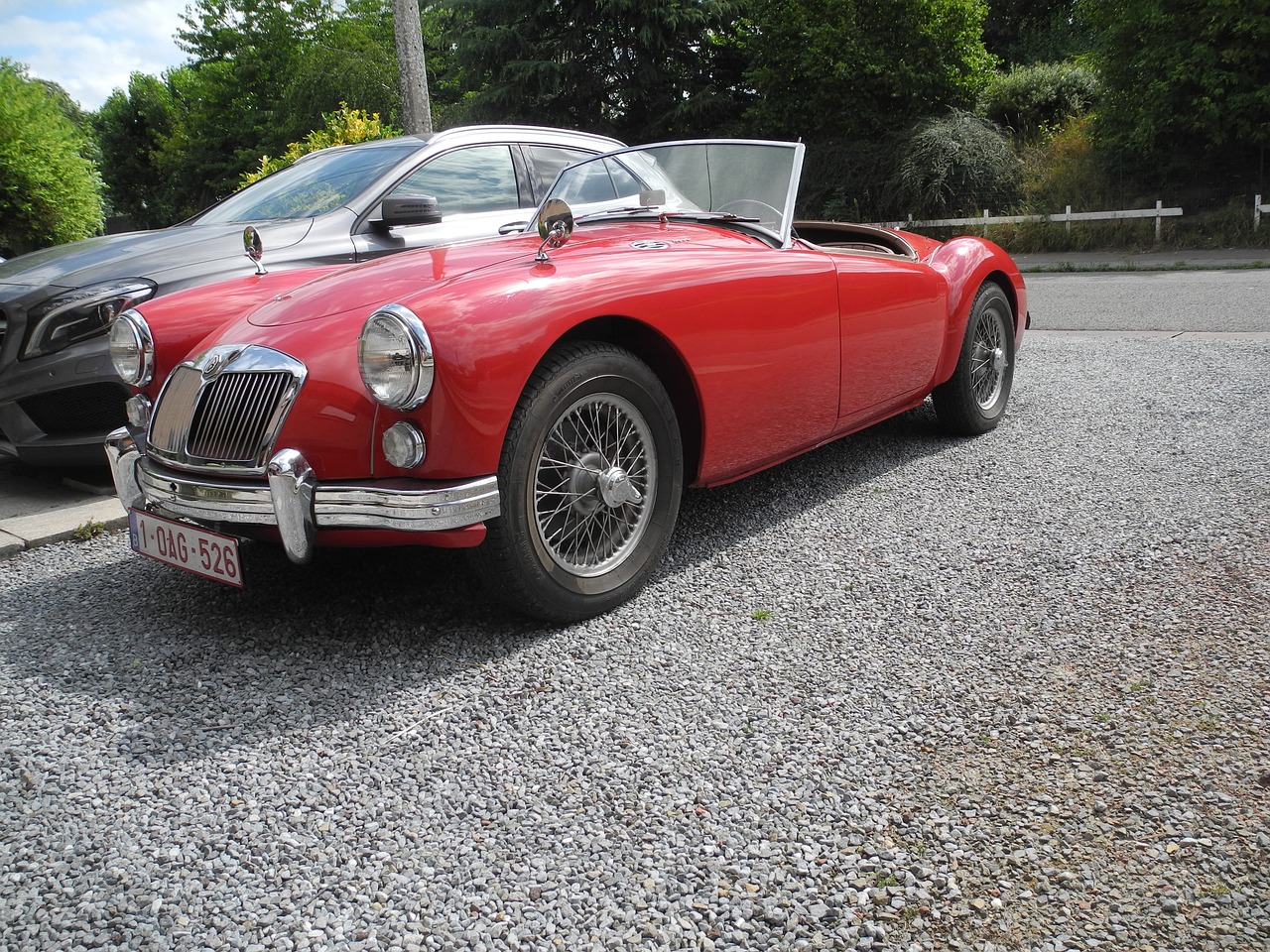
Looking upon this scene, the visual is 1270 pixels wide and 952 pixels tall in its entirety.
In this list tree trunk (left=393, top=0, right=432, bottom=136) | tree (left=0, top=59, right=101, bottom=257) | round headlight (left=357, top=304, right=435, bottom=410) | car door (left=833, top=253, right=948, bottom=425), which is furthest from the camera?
tree (left=0, top=59, right=101, bottom=257)

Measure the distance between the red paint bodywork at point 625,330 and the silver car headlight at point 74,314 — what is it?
1107 millimetres

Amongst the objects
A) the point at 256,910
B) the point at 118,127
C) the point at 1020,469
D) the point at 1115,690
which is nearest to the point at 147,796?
the point at 256,910

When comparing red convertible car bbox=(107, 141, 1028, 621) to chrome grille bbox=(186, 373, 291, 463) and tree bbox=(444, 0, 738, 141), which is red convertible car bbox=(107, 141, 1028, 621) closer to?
chrome grille bbox=(186, 373, 291, 463)

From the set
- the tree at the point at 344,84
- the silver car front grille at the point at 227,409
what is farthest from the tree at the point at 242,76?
the silver car front grille at the point at 227,409

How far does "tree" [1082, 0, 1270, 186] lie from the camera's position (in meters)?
16.9

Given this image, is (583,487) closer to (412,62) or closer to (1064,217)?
(412,62)

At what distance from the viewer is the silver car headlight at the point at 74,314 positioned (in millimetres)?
4395

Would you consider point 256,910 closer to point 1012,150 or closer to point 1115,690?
point 1115,690

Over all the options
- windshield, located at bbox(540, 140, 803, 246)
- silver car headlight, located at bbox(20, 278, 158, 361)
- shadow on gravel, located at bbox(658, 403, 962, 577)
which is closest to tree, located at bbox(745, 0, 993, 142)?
shadow on gravel, located at bbox(658, 403, 962, 577)

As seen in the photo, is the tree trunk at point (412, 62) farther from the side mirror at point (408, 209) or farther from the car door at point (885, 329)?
the car door at point (885, 329)

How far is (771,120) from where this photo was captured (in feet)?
81.0

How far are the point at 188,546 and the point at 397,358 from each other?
88 cm

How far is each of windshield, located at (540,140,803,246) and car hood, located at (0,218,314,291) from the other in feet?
5.11

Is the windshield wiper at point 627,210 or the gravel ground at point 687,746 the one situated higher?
the windshield wiper at point 627,210
